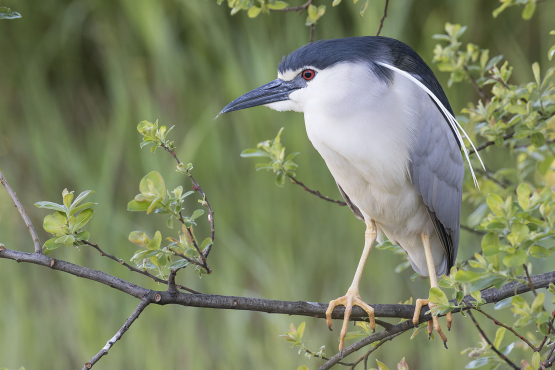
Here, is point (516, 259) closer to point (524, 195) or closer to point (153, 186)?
point (524, 195)

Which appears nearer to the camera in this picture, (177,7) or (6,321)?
(6,321)

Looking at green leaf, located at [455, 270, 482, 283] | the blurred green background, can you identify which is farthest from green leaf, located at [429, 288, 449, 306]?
the blurred green background

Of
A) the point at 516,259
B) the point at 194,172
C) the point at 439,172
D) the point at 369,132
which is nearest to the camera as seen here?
the point at 516,259

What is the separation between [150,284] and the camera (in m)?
2.82

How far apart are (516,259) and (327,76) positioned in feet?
2.57

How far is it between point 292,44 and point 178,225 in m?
1.17

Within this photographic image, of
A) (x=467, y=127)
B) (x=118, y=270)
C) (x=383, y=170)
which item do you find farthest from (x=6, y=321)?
(x=467, y=127)

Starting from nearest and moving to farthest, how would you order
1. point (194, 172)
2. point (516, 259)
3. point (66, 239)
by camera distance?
1. point (516, 259)
2. point (66, 239)
3. point (194, 172)

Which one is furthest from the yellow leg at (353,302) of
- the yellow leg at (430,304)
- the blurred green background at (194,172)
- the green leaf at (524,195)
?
the blurred green background at (194,172)

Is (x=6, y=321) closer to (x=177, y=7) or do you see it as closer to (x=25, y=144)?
(x=25, y=144)

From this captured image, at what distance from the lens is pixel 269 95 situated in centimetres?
151

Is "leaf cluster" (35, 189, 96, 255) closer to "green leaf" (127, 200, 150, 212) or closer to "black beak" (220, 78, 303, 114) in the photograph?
"green leaf" (127, 200, 150, 212)

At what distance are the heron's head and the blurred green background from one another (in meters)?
1.20

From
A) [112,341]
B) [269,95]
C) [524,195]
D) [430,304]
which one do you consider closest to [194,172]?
[269,95]
